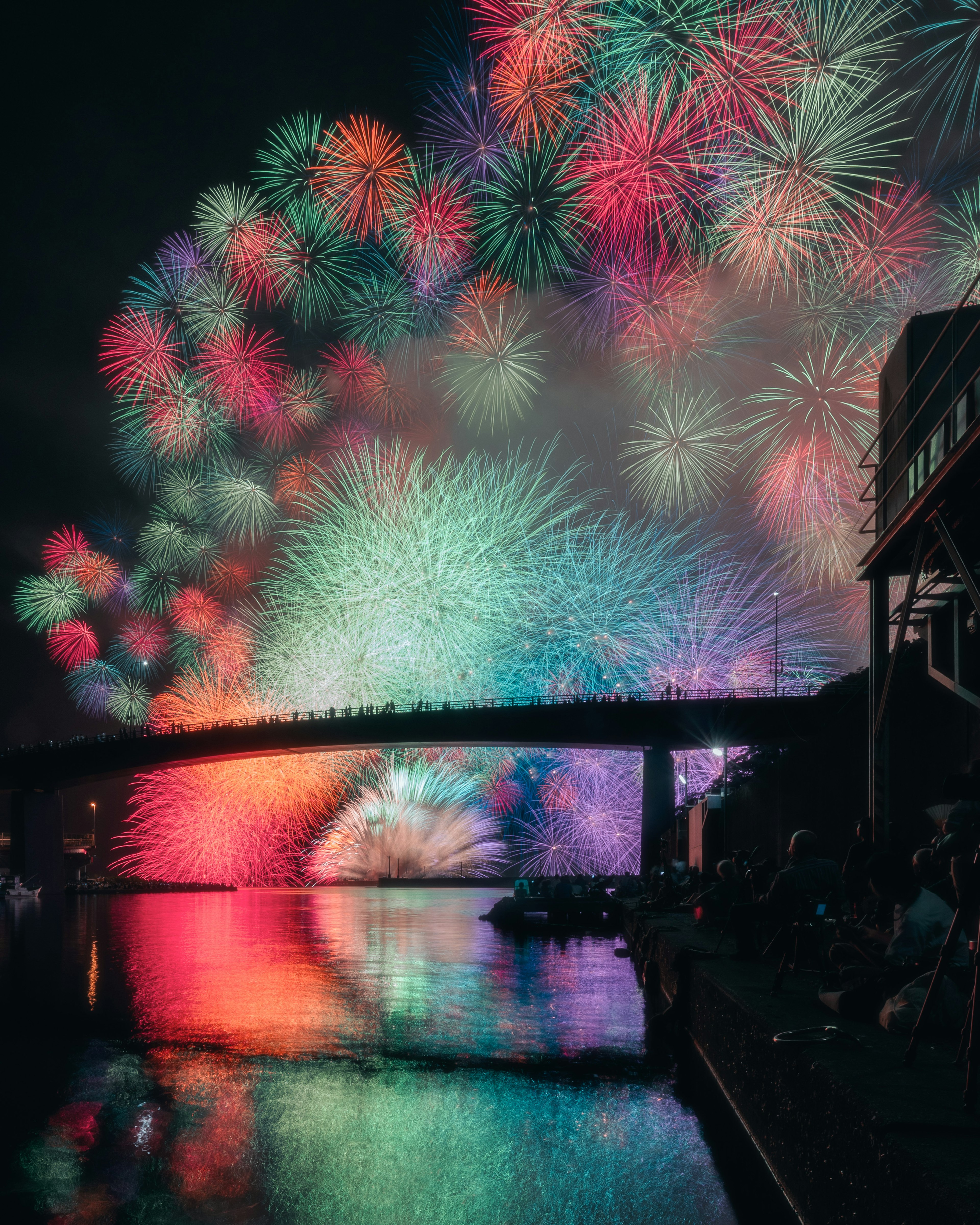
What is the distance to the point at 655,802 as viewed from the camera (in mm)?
54750

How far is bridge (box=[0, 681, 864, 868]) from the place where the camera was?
165 feet

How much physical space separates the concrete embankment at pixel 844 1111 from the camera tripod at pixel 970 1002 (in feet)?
0.37

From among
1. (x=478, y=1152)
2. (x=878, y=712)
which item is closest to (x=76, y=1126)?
(x=478, y=1152)

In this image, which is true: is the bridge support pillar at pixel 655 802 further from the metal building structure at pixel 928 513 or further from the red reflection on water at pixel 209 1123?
the red reflection on water at pixel 209 1123

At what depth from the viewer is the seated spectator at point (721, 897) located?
17.2 meters

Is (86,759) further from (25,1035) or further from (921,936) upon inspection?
(921,936)

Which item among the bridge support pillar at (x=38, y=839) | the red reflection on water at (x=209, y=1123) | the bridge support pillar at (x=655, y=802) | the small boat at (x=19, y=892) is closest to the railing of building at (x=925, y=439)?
the red reflection on water at (x=209, y=1123)

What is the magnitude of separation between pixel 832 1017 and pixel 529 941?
68.4 feet

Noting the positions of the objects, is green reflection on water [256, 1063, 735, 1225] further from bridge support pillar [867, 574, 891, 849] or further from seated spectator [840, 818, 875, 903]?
bridge support pillar [867, 574, 891, 849]

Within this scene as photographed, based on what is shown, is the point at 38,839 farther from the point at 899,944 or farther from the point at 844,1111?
the point at 844,1111

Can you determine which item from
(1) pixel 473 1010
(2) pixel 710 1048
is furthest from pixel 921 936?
(1) pixel 473 1010

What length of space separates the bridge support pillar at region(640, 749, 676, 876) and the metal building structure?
35484 mm

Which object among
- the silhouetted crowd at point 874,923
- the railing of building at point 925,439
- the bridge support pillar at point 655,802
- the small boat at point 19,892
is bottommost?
the small boat at point 19,892

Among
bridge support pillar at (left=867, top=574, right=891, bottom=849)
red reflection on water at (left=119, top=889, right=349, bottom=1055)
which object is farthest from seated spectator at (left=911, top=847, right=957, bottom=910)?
red reflection on water at (left=119, top=889, right=349, bottom=1055)
